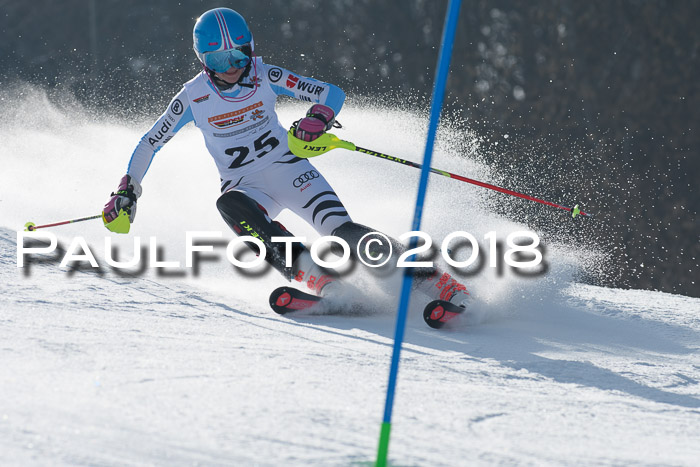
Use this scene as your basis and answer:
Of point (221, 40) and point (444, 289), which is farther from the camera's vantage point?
point (221, 40)

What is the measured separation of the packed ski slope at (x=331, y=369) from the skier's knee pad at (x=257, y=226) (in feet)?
0.79

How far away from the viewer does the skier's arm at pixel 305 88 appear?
3953mm

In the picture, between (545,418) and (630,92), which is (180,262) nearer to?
(545,418)

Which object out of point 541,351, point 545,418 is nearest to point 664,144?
point 541,351

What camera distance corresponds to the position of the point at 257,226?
12.3 feet

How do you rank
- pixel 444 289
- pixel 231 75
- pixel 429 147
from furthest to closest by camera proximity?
1. pixel 231 75
2. pixel 444 289
3. pixel 429 147

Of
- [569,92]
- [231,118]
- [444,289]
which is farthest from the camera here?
[569,92]

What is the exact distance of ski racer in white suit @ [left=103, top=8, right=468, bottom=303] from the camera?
12.4 feet

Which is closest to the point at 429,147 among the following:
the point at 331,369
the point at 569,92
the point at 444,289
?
the point at 331,369

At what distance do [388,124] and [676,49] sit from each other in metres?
4.98

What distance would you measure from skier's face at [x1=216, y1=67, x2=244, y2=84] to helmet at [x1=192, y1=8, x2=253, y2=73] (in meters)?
0.02

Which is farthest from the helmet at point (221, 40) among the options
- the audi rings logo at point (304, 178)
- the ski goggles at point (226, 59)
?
the audi rings logo at point (304, 178)

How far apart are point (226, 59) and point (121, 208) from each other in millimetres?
829

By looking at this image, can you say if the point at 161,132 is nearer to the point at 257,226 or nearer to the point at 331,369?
the point at 257,226
